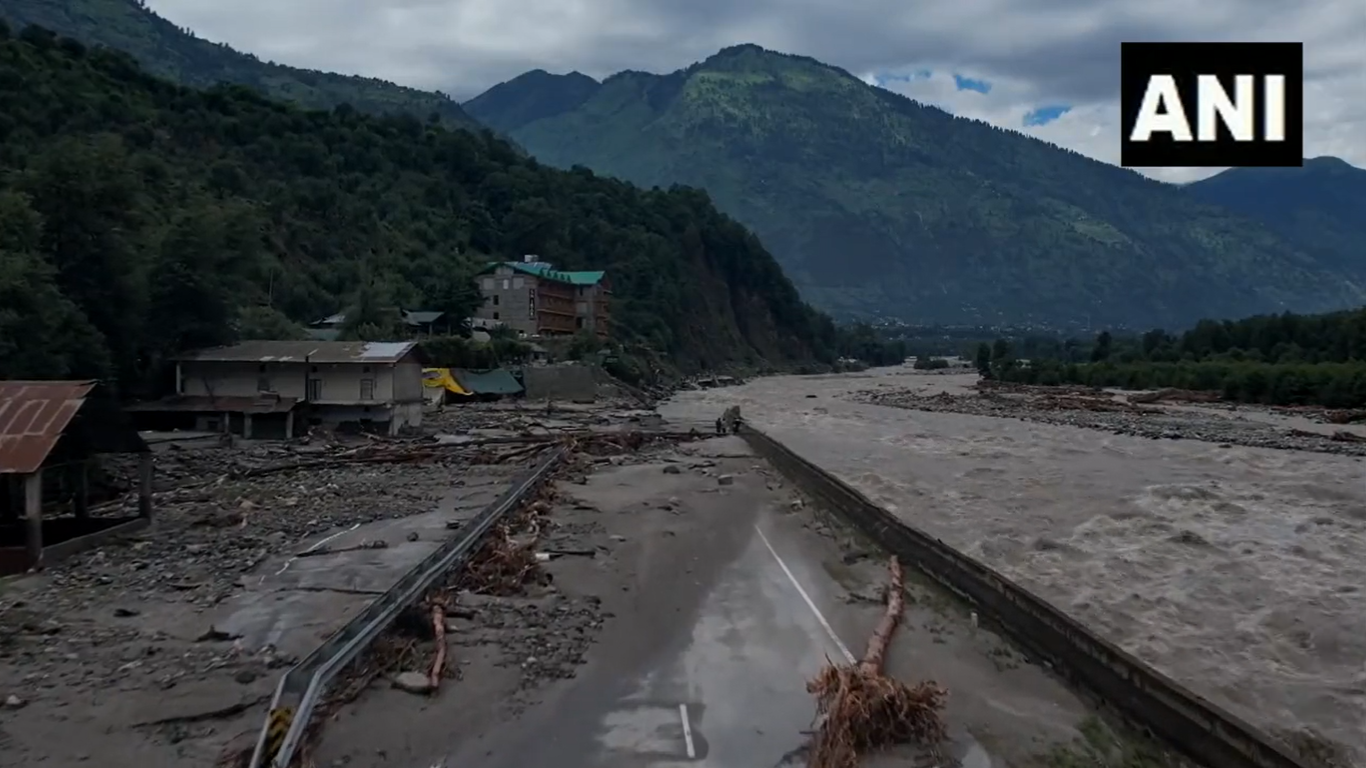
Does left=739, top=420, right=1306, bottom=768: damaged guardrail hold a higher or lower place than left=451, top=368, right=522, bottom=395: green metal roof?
lower

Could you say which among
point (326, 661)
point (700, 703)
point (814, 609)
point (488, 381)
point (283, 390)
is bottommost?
point (814, 609)

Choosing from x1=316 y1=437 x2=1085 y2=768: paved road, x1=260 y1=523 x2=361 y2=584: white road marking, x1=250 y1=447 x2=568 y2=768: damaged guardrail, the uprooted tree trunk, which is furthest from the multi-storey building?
the uprooted tree trunk

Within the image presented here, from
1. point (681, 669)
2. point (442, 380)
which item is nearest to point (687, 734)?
point (681, 669)

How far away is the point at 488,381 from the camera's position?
6412cm

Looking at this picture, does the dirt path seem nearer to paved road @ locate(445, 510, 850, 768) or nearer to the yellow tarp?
paved road @ locate(445, 510, 850, 768)

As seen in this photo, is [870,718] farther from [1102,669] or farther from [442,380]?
[442,380]

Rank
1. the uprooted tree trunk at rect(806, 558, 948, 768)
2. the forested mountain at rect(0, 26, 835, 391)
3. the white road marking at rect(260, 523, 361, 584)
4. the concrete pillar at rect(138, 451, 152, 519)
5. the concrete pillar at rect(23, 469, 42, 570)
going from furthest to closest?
1. the forested mountain at rect(0, 26, 835, 391)
2. the concrete pillar at rect(138, 451, 152, 519)
3. the white road marking at rect(260, 523, 361, 584)
4. the concrete pillar at rect(23, 469, 42, 570)
5. the uprooted tree trunk at rect(806, 558, 948, 768)

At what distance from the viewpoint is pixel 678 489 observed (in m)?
30.8

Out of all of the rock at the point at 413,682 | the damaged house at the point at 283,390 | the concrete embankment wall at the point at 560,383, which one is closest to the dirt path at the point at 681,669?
the rock at the point at 413,682

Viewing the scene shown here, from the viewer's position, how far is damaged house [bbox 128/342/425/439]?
39750mm

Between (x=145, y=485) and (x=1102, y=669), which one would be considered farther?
(x=145, y=485)

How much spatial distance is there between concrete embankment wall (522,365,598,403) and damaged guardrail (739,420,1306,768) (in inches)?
1893

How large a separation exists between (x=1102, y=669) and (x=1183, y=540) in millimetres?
13203

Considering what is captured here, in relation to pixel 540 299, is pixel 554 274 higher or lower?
higher
